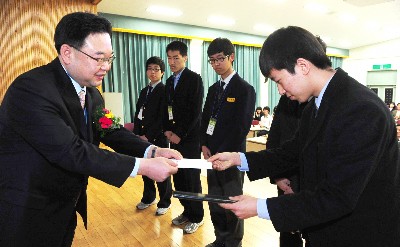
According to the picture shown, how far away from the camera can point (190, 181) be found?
2.95 metres

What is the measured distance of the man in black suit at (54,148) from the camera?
116 cm

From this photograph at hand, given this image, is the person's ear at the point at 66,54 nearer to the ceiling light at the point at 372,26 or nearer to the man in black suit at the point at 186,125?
the man in black suit at the point at 186,125

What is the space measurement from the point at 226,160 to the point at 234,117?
78 cm

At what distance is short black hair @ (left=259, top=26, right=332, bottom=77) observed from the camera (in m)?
1.06

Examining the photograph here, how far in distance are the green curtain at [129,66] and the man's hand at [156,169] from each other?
5.74 m

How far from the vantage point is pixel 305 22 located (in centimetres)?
839

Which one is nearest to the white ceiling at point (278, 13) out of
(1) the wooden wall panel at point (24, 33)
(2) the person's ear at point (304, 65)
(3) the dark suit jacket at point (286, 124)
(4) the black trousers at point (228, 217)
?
(1) the wooden wall panel at point (24, 33)

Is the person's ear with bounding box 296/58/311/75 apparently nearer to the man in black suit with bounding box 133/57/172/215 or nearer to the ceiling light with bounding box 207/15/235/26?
the man in black suit with bounding box 133/57/172/215

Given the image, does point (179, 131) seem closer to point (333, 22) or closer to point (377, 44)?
point (333, 22)

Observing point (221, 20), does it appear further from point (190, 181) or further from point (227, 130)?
point (227, 130)

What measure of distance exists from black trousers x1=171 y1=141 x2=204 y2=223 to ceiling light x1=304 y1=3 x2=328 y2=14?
5.58 m

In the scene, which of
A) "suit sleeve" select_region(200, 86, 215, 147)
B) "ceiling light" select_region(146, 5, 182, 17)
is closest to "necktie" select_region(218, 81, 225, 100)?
"suit sleeve" select_region(200, 86, 215, 147)

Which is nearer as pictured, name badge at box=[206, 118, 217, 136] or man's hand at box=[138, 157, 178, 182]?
man's hand at box=[138, 157, 178, 182]

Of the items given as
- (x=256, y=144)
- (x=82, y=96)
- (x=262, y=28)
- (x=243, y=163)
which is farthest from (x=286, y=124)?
(x=262, y=28)
